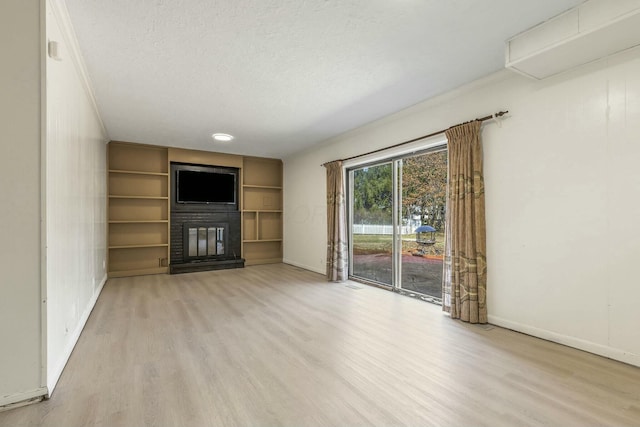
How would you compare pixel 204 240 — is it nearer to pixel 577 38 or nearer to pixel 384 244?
pixel 384 244

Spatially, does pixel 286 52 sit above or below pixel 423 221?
above

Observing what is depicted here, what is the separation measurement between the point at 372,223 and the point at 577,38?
324 centimetres

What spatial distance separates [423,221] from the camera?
3.98 metres

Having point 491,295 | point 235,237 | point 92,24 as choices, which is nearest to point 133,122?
point 92,24

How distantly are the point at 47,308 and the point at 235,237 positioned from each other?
4.86 metres

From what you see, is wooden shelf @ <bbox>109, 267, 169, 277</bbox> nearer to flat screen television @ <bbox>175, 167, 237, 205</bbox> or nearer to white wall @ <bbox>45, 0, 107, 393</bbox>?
flat screen television @ <bbox>175, 167, 237, 205</bbox>

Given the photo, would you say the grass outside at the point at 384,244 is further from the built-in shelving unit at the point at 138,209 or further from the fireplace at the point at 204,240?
the built-in shelving unit at the point at 138,209

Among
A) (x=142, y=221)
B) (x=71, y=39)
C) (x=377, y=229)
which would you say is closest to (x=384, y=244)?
(x=377, y=229)

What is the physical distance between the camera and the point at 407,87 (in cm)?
314

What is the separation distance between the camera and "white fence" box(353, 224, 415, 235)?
4.18 metres

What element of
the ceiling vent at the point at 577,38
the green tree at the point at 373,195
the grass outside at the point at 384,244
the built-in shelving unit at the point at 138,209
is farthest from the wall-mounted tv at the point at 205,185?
the ceiling vent at the point at 577,38

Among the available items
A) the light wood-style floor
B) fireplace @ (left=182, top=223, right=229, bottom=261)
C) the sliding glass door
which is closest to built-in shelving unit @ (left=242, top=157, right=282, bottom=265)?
fireplace @ (left=182, top=223, right=229, bottom=261)
